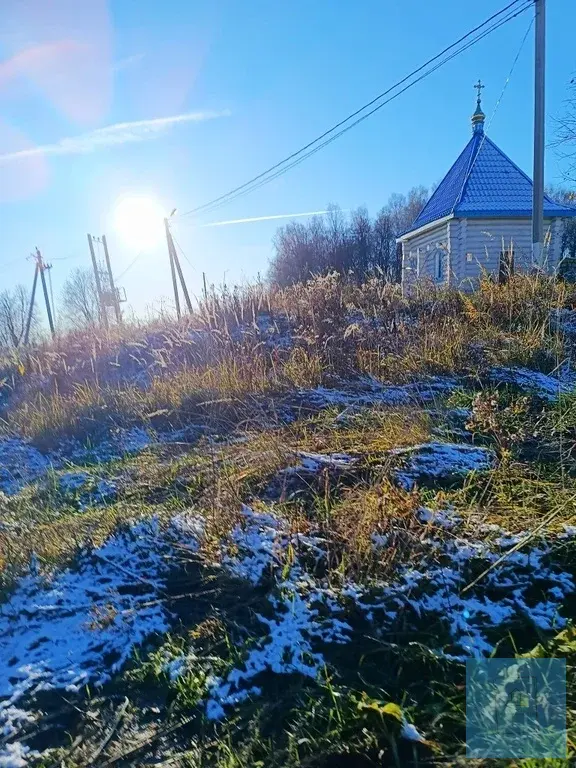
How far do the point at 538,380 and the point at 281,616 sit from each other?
279cm

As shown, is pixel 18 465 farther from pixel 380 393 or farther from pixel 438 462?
pixel 438 462

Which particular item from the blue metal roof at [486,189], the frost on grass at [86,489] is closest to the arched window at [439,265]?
the blue metal roof at [486,189]

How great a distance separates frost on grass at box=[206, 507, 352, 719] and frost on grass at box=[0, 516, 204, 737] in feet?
1.02

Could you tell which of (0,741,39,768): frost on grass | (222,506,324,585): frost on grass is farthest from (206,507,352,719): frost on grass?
(0,741,39,768): frost on grass

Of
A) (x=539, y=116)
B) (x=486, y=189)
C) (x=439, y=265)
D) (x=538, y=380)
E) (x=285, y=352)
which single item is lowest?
(x=538, y=380)

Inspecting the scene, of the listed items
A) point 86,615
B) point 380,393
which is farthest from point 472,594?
point 380,393

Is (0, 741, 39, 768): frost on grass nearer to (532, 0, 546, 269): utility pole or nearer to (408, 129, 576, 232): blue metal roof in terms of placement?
(532, 0, 546, 269): utility pole

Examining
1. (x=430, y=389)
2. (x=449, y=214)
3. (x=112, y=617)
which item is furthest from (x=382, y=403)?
(x=449, y=214)

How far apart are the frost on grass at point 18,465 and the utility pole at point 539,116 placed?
6793 mm

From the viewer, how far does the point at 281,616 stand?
1.57 m

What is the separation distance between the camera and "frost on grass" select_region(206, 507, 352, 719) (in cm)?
136

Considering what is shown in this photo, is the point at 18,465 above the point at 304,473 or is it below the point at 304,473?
below

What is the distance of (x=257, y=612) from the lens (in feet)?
5.26

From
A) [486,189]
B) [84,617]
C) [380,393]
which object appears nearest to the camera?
[84,617]
